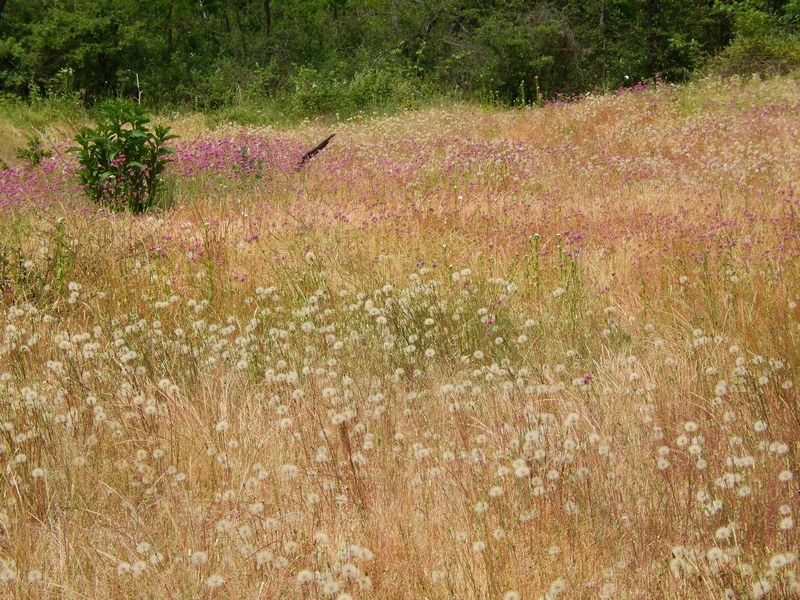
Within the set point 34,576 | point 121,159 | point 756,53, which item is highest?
point 34,576

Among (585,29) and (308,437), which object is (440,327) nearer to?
(308,437)

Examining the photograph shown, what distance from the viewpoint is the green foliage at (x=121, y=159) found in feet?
25.9

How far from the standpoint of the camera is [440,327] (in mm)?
4641

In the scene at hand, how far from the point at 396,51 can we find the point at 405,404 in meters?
20.3

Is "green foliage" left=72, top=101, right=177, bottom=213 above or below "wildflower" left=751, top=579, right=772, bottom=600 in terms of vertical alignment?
below

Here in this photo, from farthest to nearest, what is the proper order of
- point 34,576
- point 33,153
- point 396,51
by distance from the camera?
point 396,51
point 33,153
point 34,576

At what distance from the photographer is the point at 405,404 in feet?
11.5

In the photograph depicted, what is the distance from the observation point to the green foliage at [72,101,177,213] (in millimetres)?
7902

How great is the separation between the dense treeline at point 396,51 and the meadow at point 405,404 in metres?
13.6

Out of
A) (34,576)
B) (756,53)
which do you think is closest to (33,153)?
(34,576)


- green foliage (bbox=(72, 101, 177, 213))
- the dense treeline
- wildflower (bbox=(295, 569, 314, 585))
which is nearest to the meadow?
wildflower (bbox=(295, 569, 314, 585))

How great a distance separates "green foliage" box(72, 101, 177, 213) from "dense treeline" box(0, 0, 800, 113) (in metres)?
11.6

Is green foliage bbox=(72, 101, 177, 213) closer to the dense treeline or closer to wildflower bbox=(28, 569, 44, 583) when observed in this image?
wildflower bbox=(28, 569, 44, 583)

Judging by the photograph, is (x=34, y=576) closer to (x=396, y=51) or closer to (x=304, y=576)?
(x=304, y=576)
